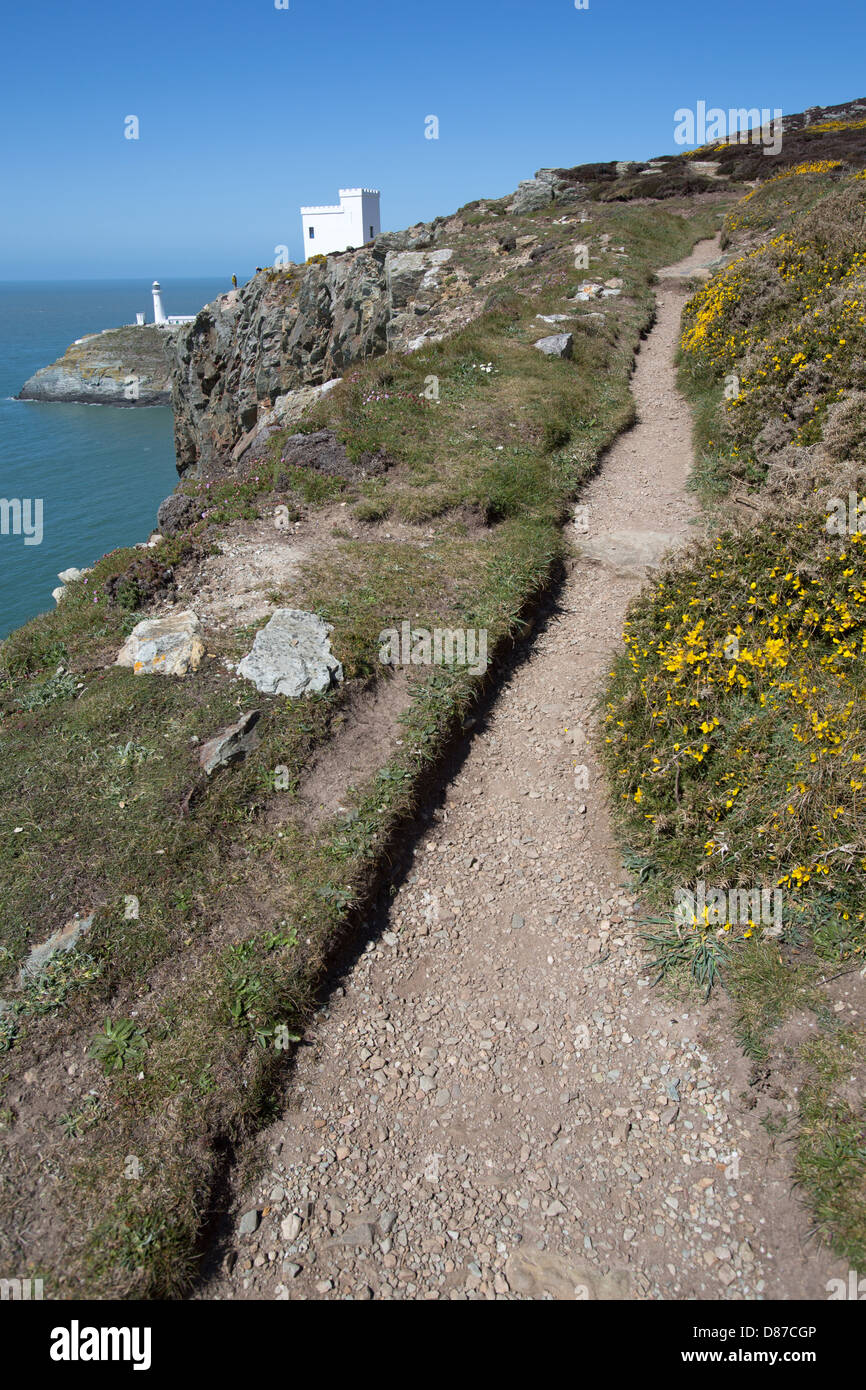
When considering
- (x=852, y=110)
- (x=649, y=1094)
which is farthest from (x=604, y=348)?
(x=852, y=110)

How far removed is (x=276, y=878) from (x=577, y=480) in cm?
1181

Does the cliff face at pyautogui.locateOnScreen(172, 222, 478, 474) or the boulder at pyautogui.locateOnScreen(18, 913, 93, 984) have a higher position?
the cliff face at pyautogui.locateOnScreen(172, 222, 478, 474)

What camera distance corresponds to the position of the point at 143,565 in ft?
41.1

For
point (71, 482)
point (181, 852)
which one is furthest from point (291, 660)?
point (71, 482)

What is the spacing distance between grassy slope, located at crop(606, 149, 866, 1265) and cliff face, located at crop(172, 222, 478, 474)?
22.9 metres

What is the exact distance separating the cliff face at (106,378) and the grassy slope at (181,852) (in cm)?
10198

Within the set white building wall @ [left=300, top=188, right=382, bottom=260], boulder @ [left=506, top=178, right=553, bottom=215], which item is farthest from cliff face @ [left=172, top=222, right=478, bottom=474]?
white building wall @ [left=300, top=188, right=382, bottom=260]

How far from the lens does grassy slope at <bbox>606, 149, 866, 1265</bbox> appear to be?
6.01m

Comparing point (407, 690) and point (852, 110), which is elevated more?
point (852, 110)

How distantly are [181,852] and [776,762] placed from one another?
20.6 ft

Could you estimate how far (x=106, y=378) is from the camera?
4230 inches

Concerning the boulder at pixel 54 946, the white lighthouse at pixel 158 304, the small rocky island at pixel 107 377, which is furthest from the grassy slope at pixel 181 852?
the white lighthouse at pixel 158 304

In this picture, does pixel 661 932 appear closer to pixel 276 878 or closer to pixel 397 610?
pixel 276 878

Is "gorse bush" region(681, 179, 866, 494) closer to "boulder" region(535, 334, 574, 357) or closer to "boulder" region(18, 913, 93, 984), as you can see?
"boulder" region(535, 334, 574, 357)
